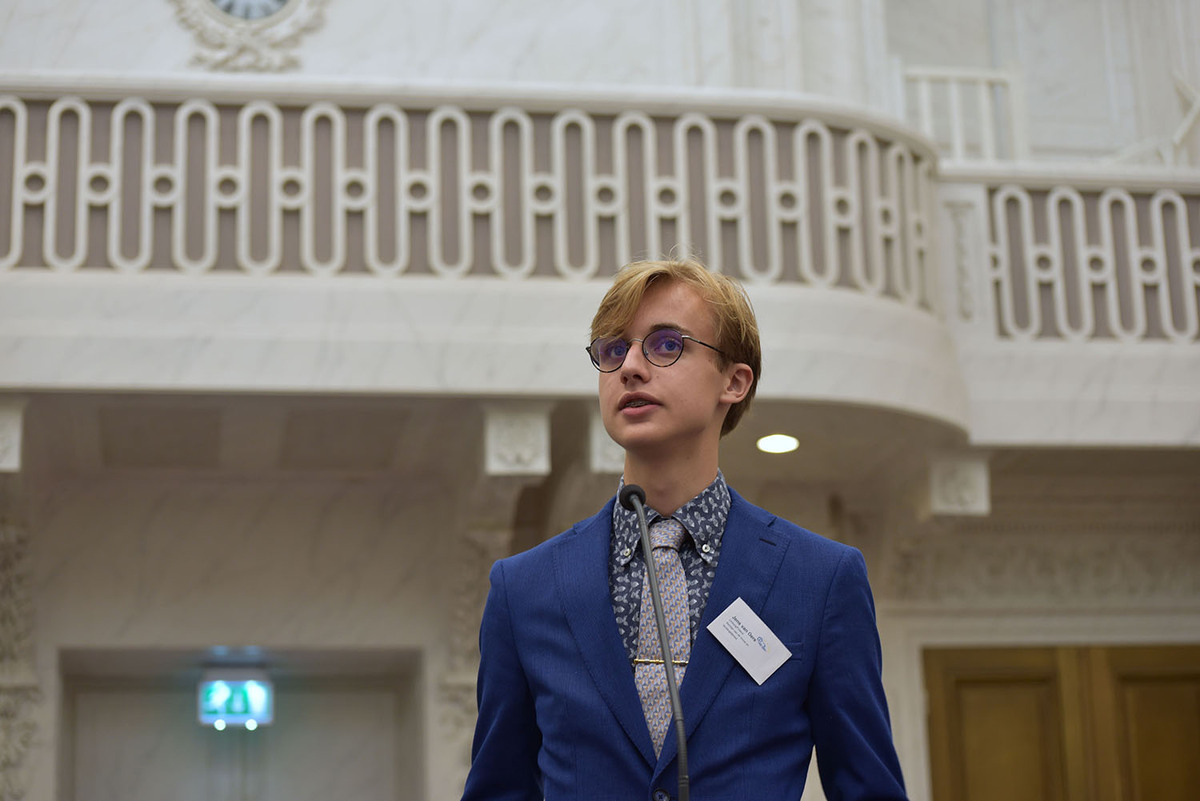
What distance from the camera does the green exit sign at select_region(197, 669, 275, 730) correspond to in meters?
8.25

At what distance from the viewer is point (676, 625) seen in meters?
2.12

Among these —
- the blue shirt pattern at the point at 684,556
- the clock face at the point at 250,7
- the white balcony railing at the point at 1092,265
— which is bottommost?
the blue shirt pattern at the point at 684,556

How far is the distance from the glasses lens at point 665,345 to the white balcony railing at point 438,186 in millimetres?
4552

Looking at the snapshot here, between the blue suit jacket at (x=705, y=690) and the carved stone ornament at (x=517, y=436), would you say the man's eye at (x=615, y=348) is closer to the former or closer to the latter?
the blue suit jacket at (x=705, y=690)

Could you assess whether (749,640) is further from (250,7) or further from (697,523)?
(250,7)

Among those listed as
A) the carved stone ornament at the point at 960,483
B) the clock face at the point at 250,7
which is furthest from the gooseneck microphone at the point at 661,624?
the clock face at the point at 250,7

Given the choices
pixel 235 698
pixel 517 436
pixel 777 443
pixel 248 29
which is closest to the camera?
pixel 517 436

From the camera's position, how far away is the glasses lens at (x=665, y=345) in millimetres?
2174

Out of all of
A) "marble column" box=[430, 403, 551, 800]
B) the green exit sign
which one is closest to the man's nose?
"marble column" box=[430, 403, 551, 800]

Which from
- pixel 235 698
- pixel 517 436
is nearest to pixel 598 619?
pixel 517 436

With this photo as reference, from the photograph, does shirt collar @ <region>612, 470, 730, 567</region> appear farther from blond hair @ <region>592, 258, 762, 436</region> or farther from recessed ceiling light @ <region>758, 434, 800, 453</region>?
recessed ceiling light @ <region>758, 434, 800, 453</region>

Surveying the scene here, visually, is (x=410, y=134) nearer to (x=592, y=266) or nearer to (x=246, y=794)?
(x=592, y=266)

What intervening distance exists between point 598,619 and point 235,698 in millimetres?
6564

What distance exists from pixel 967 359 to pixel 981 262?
462 mm
